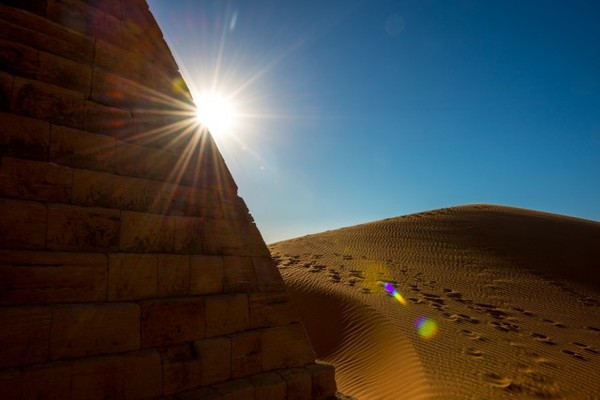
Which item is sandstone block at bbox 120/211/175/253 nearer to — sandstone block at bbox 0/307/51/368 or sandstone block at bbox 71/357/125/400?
sandstone block at bbox 0/307/51/368

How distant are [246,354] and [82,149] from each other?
223cm

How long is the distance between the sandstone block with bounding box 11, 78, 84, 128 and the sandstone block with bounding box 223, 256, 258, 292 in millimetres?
1768

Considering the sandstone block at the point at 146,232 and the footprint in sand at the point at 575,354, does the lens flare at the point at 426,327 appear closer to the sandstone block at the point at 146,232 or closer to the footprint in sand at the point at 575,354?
the footprint in sand at the point at 575,354

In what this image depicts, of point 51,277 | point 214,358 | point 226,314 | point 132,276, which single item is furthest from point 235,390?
point 51,277

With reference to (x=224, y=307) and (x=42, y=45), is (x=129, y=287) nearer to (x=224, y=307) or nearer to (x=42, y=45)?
(x=224, y=307)

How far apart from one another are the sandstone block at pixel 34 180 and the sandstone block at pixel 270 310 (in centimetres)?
183

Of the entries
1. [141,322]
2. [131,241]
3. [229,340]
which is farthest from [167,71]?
[229,340]

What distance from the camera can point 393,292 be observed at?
47.9 feet

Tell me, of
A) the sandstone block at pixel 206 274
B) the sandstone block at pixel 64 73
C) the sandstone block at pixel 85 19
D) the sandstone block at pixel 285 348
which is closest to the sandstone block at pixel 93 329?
the sandstone block at pixel 206 274

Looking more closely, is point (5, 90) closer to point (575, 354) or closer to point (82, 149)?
point (82, 149)

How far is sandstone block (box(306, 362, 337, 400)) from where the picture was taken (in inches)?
136

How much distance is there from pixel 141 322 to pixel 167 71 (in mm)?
2571

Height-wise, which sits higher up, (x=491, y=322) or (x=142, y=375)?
(x=142, y=375)

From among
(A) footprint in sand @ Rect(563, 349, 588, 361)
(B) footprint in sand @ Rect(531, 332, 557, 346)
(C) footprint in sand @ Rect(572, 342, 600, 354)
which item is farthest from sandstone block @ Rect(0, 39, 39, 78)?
(C) footprint in sand @ Rect(572, 342, 600, 354)
